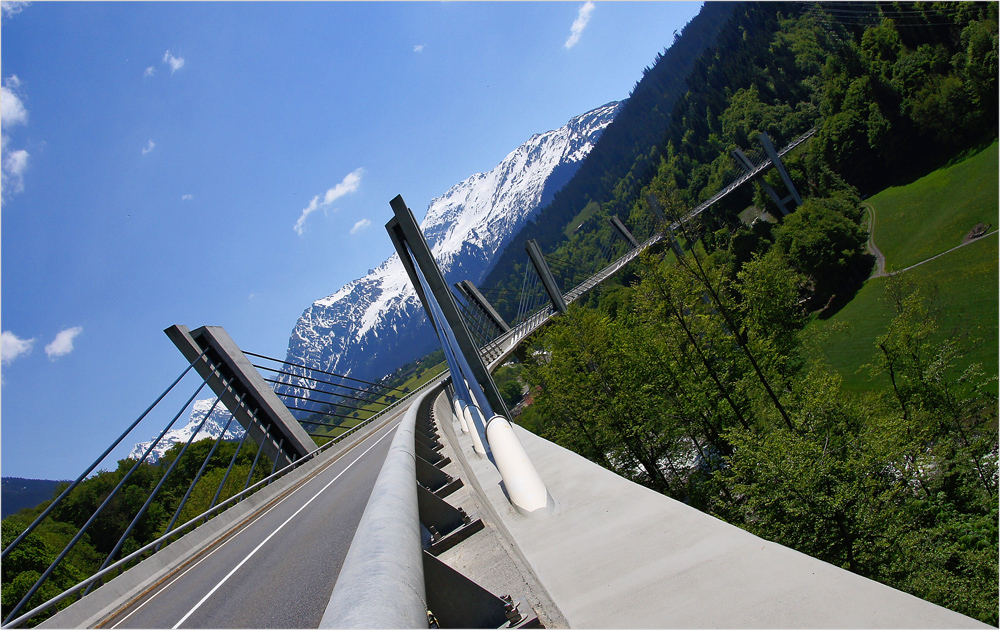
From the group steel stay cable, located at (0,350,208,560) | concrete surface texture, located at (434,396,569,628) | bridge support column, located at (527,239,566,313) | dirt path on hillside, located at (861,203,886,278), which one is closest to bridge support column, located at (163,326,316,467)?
steel stay cable, located at (0,350,208,560)

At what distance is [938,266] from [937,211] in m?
10.8

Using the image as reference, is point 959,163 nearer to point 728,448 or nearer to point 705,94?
point 728,448

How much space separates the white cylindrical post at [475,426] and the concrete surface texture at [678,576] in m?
3.63

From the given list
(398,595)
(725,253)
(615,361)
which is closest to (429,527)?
(398,595)

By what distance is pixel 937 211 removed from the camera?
44.6 meters

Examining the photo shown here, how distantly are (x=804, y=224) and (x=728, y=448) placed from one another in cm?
4036

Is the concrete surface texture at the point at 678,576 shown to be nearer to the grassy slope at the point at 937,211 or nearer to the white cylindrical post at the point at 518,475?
the white cylindrical post at the point at 518,475

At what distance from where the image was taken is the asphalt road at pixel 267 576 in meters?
4.44

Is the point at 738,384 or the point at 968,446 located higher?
the point at 738,384

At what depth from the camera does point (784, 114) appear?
94750 mm

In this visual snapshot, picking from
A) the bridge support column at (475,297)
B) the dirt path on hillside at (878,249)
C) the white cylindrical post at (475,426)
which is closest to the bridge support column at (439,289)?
the white cylindrical post at (475,426)

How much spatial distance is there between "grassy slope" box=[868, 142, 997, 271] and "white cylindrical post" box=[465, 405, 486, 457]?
145ft

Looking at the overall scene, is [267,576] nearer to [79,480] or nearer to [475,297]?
[79,480]

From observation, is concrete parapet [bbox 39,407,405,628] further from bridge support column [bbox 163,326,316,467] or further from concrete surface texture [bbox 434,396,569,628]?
concrete surface texture [bbox 434,396,569,628]
